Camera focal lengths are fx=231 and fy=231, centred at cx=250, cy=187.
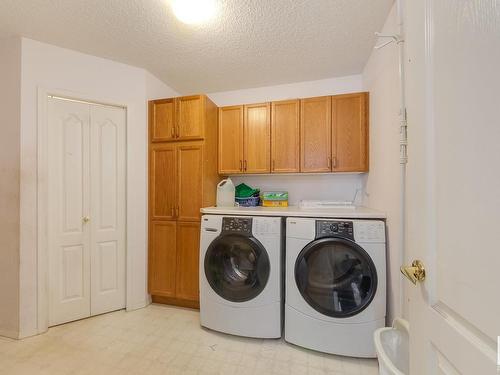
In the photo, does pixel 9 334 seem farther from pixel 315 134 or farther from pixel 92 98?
pixel 315 134

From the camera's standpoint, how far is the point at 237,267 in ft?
6.46

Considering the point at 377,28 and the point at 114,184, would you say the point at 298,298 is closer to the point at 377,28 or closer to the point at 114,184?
the point at 114,184

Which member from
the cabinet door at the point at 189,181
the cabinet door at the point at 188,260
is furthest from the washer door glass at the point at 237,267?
the cabinet door at the point at 189,181

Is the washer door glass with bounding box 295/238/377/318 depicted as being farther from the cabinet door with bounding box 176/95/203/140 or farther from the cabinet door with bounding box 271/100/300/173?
the cabinet door with bounding box 176/95/203/140

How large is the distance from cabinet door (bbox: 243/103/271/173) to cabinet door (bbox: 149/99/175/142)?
2.50 ft

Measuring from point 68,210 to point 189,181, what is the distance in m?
1.09

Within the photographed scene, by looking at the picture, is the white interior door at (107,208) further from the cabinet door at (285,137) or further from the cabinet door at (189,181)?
the cabinet door at (285,137)

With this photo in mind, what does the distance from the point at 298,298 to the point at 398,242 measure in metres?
0.80

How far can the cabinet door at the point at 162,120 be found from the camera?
238cm

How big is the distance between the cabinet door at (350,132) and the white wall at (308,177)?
0.33 metres

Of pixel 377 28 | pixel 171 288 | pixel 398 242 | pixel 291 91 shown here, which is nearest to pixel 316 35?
pixel 377 28

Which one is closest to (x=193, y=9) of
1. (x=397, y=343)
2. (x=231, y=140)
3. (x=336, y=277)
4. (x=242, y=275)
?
(x=231, y=140)

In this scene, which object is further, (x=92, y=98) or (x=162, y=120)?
(x=162, y=120)

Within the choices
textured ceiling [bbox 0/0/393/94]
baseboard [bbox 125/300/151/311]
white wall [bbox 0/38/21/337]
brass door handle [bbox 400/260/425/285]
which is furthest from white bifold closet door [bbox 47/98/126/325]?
brass door handle [bbox 400/260/425/285]
